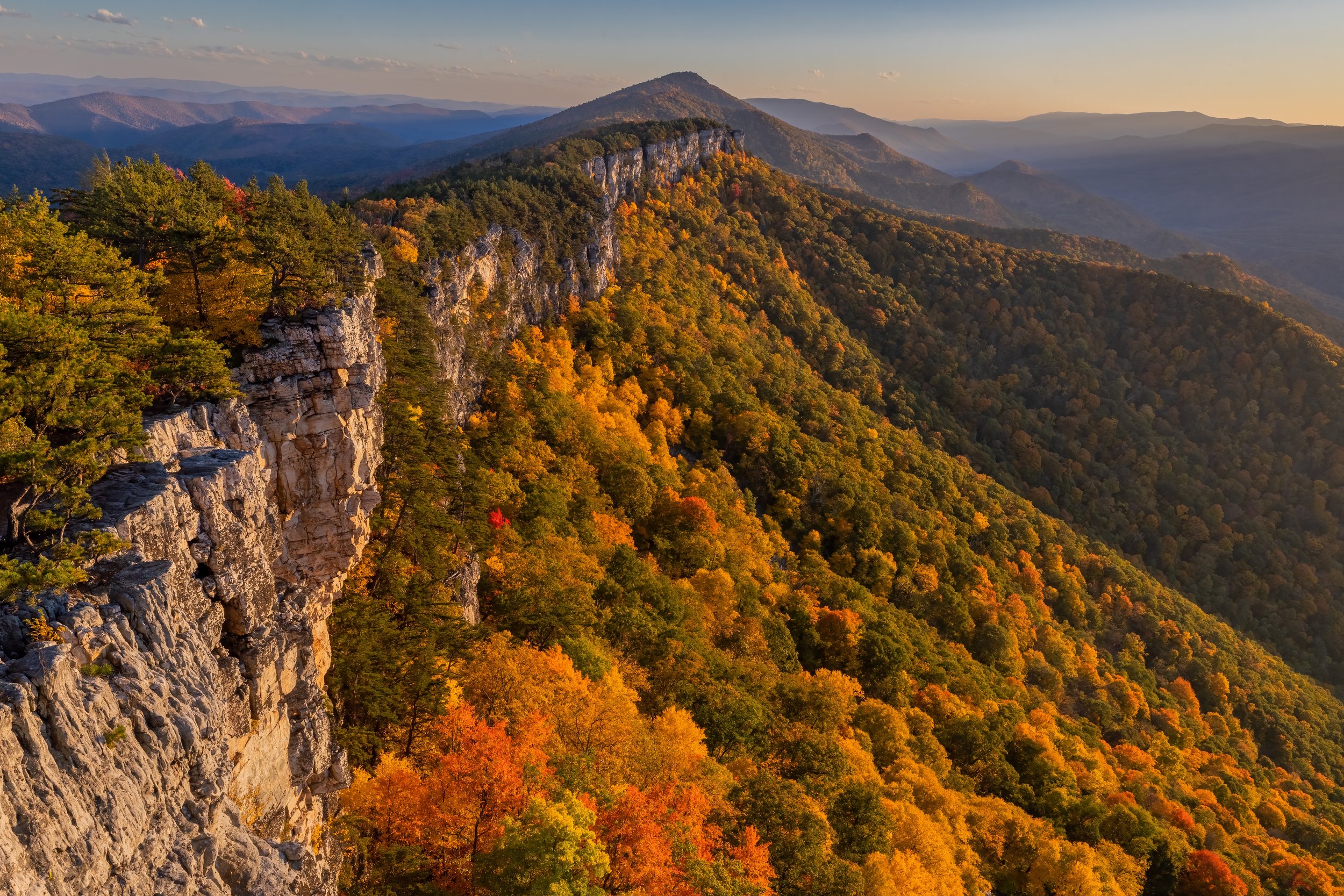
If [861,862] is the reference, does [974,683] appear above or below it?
below

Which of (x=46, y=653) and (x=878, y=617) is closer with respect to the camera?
(x=46, y=653)

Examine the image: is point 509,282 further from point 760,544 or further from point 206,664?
point 206,664

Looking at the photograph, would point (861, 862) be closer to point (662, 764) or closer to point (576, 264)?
point (662, 764)

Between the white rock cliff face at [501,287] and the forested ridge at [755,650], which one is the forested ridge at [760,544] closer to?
the forested ridge at [755,650]

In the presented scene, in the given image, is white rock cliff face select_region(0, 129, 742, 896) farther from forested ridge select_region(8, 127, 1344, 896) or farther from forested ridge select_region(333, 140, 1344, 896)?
forested ridge select_region(333, 140, 1344, 896)

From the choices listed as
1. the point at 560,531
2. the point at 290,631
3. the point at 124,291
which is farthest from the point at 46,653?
the point at 560,531

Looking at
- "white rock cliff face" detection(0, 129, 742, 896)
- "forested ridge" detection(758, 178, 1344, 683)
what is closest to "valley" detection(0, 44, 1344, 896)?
"white rock cliff face" detection(0, 129, 742, 896)
